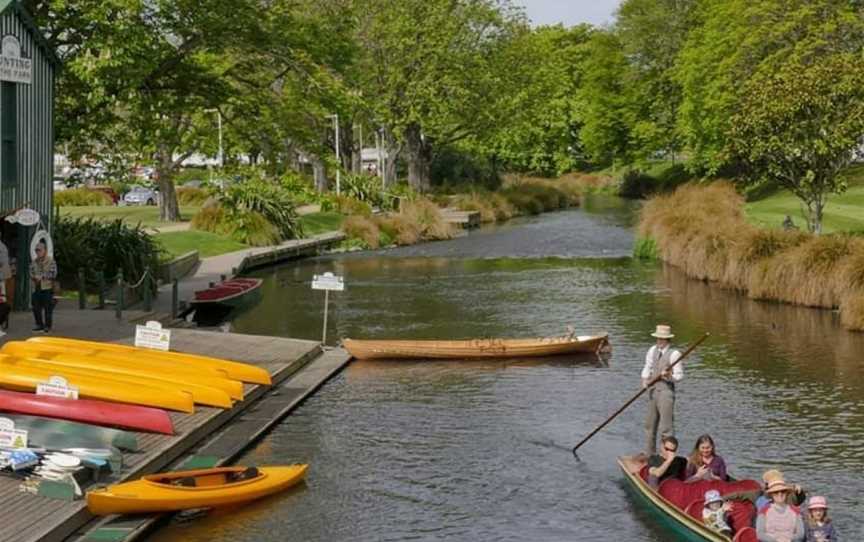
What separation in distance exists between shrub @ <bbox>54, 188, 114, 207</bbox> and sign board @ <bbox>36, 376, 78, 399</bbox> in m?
58.7

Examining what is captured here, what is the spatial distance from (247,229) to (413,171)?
101 ft

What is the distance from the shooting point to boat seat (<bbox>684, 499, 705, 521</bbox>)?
15914mm

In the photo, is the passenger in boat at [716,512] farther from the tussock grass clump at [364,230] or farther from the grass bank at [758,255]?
the tussock grass clump at [364,230]

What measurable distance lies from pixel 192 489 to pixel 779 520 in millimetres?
7727

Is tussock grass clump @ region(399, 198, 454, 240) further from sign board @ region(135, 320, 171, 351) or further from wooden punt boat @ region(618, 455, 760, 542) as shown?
wooden punt boat @ region(618, 455, 760, 542)

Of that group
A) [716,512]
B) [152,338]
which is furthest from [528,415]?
[716,512]

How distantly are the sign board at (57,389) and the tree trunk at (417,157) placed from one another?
6349 centimetres

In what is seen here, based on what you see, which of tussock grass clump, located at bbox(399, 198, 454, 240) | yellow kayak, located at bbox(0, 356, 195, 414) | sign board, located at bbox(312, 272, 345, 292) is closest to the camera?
yellow kayak, located at bbox(0, 356, 195, 414)

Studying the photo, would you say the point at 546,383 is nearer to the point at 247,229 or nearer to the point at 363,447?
the point at 363,447

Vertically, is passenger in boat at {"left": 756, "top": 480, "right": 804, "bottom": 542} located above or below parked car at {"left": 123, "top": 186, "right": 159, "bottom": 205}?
below

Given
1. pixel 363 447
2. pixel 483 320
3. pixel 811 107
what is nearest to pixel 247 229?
pixel 483 320

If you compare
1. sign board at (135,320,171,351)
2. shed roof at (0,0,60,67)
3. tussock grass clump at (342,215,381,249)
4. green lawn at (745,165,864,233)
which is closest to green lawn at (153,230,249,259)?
tussock grass clump at (342,215,381,249)

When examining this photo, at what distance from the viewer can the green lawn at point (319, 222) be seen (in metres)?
62.2

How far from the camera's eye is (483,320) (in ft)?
119
